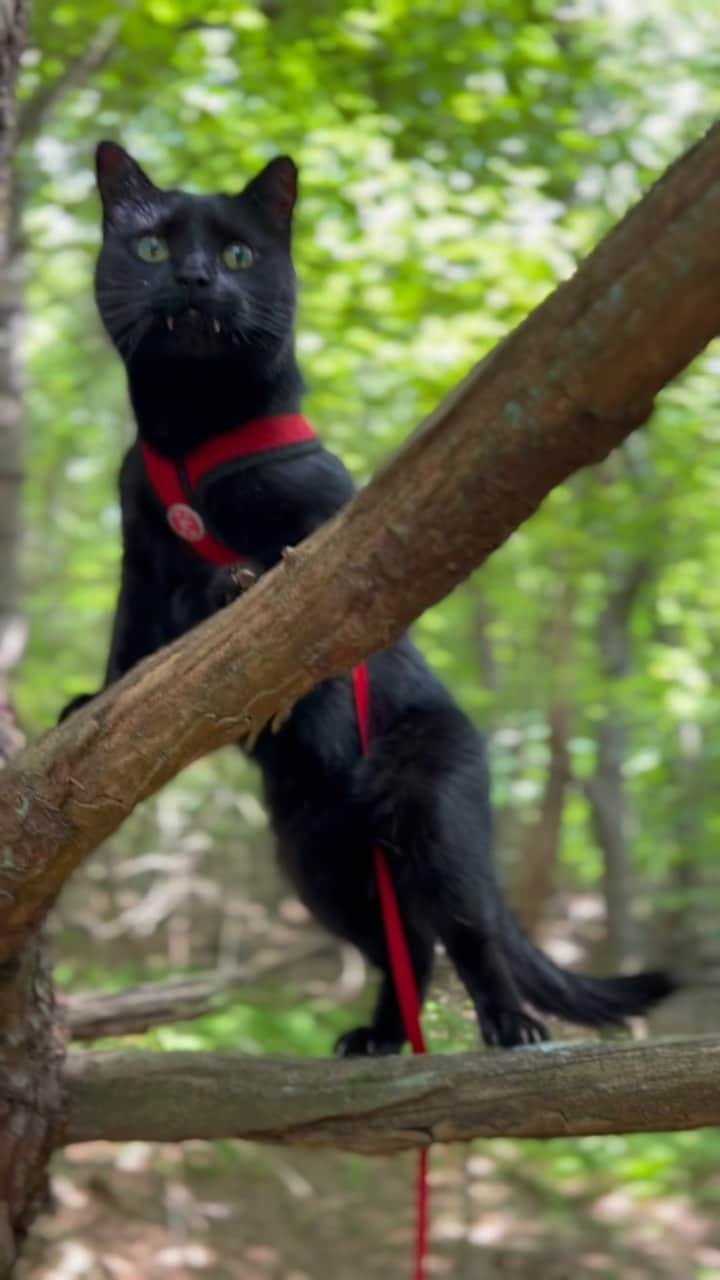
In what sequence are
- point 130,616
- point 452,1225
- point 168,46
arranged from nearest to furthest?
point 130,616 < point 168,46 < point 452,1225

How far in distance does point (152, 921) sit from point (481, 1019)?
151 inches

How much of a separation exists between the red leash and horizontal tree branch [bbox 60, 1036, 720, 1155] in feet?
0.37

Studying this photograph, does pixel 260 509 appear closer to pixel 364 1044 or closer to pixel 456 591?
pixel 364 1044

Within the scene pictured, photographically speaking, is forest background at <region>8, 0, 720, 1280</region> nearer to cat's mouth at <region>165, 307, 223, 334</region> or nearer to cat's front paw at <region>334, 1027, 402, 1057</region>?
cat's front paw at <region>334, 1027, 402, 1057</region>

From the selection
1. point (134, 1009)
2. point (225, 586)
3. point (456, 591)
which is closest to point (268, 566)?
point (225, 586)

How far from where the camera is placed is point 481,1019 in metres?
2.18

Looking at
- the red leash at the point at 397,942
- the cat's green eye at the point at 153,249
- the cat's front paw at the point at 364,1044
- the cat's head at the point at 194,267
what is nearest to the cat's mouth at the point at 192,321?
the cat's head at the point at 194,267

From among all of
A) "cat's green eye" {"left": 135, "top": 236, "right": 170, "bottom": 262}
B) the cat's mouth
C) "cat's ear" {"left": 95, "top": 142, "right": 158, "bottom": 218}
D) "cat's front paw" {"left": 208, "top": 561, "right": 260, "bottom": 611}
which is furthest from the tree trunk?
"cat's ear" {"left": 95, "top": 142, "right": 158, "bottom": 218}

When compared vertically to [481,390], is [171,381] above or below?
above

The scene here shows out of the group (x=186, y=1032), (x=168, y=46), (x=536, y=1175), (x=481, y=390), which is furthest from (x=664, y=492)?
(x=481, y=390)

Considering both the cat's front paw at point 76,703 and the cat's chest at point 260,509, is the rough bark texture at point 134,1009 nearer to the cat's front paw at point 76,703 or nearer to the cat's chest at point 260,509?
the cat's front paw at point 76,703

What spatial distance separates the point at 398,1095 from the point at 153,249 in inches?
59.6

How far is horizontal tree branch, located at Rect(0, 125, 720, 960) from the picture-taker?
3.24 feet

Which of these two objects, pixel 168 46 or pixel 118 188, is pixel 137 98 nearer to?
pixel 168 46
